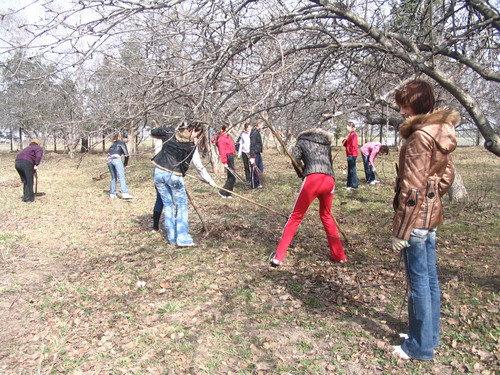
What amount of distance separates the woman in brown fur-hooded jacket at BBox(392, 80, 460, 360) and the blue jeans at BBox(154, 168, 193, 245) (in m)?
3.49

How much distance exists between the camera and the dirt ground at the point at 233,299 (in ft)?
10.2

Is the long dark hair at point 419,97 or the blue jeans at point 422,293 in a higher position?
the long dark hair at point 419,97

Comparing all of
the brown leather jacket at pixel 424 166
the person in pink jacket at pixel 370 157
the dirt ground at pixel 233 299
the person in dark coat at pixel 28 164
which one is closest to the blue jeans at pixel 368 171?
the person in pink jacket at pixel 370 157

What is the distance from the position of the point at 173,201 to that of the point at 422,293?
160 inches

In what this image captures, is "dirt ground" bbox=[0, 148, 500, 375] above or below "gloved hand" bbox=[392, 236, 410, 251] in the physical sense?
below

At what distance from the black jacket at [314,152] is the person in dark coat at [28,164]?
26.4 ft

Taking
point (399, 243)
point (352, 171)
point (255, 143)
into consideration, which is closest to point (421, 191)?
point (399, 243)

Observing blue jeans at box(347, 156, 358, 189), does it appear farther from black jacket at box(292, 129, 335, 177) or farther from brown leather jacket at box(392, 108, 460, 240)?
brown leather jacket at box(392, 108, 460, 240)

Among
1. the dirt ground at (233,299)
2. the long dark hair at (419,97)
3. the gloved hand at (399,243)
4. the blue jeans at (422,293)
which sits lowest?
the dirt ground at (233,299)

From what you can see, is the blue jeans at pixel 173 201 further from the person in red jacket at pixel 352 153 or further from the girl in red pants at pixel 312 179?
the person in red jacket at pixel 352 153

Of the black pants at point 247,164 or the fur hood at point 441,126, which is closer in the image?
the fur hood at point 441,126

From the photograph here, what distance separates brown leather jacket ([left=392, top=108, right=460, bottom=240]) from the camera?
259cm

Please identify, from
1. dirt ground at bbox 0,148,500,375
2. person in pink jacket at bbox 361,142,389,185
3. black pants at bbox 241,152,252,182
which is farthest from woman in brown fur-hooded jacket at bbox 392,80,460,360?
black pants at bbox 241,152,252,182

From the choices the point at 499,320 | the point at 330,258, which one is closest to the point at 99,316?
the point at 330,258
